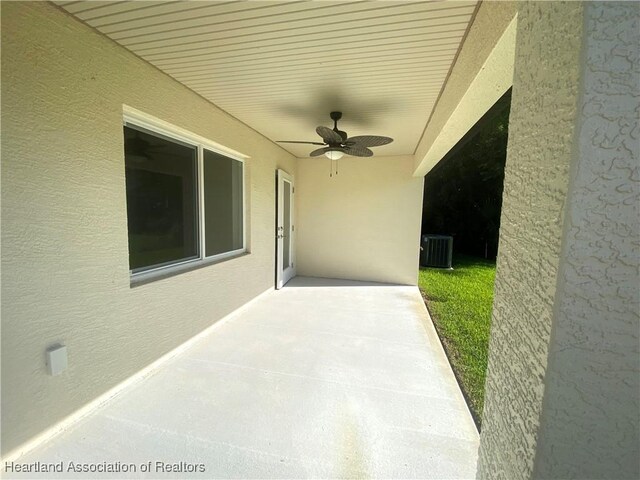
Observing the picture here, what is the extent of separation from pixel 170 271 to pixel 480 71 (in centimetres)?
289

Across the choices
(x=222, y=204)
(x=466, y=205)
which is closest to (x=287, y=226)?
(x=222, y=204)

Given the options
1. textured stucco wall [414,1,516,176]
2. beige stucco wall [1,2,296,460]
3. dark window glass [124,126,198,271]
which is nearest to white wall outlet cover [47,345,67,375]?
beige stucco wall [1,2,296,460]

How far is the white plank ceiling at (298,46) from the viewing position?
1.54 m

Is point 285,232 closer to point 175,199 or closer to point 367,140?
point 175,199

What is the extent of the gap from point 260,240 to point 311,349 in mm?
2036

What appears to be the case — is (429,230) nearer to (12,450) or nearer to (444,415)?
(444,415)

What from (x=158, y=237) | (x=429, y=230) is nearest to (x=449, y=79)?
(x=158, y=237)

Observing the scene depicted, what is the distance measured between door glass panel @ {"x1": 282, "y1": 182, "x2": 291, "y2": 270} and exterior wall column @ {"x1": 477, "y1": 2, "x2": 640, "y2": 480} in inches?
179

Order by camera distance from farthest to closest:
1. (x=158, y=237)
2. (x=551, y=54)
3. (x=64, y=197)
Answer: (x=158, y=237) < (x=64, y=197) < (x=551, y=54)

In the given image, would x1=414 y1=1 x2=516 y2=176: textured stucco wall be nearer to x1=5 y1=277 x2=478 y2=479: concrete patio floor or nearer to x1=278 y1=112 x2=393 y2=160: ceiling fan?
x1=278 y1=112 x2=393 y2=160: ceiling fan

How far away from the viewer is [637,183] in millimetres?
592

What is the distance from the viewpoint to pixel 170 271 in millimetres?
2605

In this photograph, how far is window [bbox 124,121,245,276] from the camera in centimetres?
228

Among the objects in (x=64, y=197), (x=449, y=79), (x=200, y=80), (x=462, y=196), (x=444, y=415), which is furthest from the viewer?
(x=462, y=196)
